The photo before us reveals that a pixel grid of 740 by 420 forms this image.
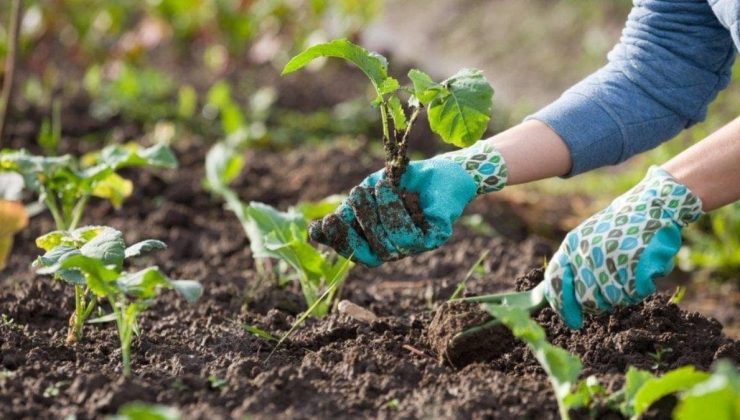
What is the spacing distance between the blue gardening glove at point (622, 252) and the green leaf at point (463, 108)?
10.8 inches

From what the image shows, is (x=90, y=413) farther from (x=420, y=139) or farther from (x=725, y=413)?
(x=420, y=139)

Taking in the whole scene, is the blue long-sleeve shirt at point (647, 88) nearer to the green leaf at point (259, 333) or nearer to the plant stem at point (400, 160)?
the plant stem at point (400, 160)

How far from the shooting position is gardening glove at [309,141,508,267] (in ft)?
6.53

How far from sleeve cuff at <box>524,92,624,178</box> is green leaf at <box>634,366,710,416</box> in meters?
0.64

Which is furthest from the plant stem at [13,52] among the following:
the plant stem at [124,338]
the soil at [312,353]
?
the plant stem at [124,338]

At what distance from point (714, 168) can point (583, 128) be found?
12.6 inches

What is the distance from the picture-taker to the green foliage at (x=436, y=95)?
6.30 ft

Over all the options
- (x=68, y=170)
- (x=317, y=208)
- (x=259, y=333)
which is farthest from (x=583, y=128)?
(x=68, y=170)

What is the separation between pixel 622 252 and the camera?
181cm

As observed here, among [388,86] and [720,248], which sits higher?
[388,86]

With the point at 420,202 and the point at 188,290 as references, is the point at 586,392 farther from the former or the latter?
the point at 188,290

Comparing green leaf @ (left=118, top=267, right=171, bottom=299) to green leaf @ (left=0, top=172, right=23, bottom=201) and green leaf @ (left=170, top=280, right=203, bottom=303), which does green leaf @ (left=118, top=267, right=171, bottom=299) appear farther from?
green leaf @ (left=0, top=172, right=23, bottom=201)

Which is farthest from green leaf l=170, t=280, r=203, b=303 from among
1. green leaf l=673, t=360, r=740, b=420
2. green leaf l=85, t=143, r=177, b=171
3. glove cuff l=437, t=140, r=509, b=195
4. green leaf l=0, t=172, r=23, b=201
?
green leaf l=0, t=172, r=23, b=201

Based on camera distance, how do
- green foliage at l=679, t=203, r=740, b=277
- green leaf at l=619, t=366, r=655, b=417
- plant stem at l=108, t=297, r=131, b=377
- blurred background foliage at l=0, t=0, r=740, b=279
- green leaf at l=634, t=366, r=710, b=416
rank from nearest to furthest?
1. green leaf at l=634, t=366, r=710, b=416
2. green leaf at l=619, t=366, r=655, b=417
3. plant stem at l=108, t=297, r=131, b=377
4. green foliage at l=679, t=203, r=740, b=277
5. blurred background foliage at l=0, t=0, r=740, b=279
